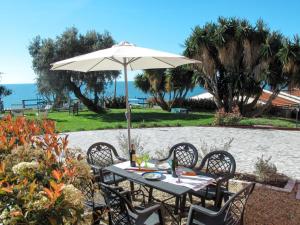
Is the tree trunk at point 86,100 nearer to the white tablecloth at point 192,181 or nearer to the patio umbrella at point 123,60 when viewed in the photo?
the patio umbrella at point 123,60

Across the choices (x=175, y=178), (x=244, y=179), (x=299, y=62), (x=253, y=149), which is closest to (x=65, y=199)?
(x=175, y=178)

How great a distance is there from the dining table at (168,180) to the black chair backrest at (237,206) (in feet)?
1.55

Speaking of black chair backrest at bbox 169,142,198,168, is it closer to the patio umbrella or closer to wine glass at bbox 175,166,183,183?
wine glass at bbox 175,166,183,183

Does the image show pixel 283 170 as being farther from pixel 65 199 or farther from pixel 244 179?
pixel 65 199

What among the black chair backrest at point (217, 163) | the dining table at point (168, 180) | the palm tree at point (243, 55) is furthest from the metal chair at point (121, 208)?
the palm tree at point (243, 55)

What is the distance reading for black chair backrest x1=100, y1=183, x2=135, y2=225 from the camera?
2799mm

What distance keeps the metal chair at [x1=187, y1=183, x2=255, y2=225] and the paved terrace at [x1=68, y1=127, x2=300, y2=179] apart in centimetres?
341

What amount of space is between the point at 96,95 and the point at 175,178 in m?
17.1

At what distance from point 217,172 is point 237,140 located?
549cm

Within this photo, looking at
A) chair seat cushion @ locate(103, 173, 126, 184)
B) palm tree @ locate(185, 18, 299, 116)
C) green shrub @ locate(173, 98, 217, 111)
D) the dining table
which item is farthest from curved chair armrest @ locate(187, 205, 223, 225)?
green shrub @ locate(173, 98, 217, 111)

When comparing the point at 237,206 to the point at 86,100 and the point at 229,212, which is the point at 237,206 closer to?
the point at 229,212

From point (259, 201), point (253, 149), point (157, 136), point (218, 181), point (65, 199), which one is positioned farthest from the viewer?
point (157, 136)

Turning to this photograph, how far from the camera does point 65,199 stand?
1.59 meters

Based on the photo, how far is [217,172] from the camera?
447 cm
